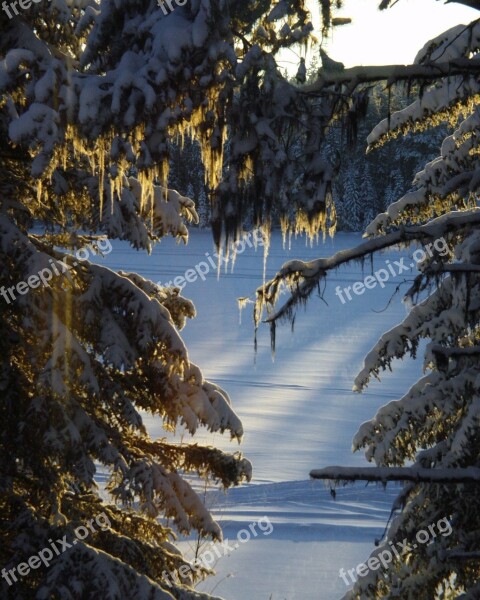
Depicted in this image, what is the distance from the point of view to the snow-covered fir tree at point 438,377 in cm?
604

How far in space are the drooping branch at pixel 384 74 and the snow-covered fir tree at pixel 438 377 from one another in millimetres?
446

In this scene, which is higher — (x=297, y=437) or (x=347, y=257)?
(x=347, y=257)

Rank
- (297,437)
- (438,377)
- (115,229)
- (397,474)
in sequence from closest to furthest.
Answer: (397,474) → (115,229) → (438,377) → (297,437)

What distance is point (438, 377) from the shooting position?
816 cm

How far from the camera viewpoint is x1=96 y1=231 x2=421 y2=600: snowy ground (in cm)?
1265

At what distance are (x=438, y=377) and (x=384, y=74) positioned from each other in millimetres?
4053

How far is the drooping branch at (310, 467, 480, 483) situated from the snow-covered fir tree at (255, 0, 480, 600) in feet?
0.04

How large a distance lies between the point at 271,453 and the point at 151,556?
10.3m

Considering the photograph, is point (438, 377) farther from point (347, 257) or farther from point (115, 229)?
point (347, 257)

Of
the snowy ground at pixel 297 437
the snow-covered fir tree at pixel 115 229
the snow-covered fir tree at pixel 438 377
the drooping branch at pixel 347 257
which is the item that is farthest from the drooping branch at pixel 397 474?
the snowy ground at pixel 297 437

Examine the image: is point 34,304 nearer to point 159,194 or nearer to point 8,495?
point 8,495

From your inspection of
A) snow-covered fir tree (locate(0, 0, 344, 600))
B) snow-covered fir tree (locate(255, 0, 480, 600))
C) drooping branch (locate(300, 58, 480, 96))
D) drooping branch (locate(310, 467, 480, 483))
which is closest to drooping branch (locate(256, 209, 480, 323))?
snow-covered fir tree (locate(255, 0, 480, 600))

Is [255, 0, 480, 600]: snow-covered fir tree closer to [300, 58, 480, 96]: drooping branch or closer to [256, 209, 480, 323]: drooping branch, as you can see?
[256, 209, 480, 323]: drooping branch

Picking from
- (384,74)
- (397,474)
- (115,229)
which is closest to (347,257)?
(384,74)
